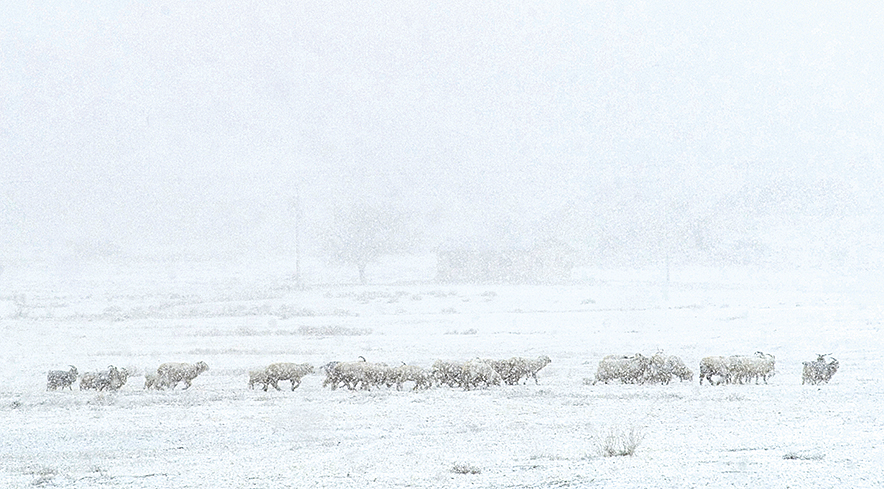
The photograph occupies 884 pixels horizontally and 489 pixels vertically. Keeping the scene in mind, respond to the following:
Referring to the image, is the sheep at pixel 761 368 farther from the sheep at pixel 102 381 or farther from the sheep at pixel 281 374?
the sheep at pixel 102 381

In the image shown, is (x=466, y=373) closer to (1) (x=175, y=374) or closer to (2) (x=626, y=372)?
(2) (x=626, y=372)

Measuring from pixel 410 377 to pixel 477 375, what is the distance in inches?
59.4

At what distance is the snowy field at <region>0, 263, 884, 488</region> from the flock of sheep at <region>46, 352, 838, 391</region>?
0.55 m

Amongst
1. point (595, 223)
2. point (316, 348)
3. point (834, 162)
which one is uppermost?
point (834, 162)

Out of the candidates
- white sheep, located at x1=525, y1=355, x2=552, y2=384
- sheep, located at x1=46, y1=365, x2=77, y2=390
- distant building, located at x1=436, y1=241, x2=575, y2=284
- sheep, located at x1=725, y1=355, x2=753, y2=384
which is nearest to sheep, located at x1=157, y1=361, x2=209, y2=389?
sheep, located at x1=46, y1=365, x2=77, y2=390

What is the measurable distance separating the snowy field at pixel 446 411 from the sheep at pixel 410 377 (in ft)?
2.90

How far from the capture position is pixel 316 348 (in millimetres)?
30391

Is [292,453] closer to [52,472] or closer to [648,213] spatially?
[52,472]

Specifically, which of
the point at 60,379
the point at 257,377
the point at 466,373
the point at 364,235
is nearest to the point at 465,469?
the point at 466,373

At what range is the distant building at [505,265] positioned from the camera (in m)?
67.8

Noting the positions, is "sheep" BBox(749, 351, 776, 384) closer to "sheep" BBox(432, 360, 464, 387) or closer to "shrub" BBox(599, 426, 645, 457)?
"sheep" BBox(432, 360, 464, 387)

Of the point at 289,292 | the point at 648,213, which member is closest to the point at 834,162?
the point at 648,213

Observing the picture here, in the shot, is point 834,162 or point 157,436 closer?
point 157,436

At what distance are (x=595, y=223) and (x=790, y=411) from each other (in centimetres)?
9387
